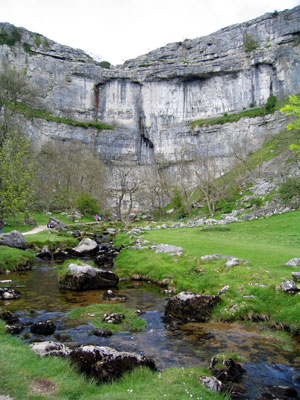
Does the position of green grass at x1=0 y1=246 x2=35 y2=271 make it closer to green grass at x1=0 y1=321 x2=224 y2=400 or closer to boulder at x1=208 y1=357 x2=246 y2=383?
green grass at x1=0 y1=321 x2=224 y2=400

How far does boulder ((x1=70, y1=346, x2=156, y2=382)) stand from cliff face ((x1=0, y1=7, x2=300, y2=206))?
71.9 metres

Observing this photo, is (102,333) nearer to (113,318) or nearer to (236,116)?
(113,318)

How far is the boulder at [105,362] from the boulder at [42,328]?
250cm

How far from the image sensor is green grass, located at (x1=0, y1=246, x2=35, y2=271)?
17.9 metres

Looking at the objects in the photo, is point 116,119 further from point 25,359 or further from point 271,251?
point 25,359

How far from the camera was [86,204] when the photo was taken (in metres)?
56.8

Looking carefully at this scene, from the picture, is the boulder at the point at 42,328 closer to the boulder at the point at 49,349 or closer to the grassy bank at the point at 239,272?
the boulder at the point at 49,349

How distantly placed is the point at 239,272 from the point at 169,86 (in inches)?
3438

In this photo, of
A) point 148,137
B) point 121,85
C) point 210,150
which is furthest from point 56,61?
point 210,150

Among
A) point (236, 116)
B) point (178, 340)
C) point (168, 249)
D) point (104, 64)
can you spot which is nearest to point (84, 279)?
point (168, 249)

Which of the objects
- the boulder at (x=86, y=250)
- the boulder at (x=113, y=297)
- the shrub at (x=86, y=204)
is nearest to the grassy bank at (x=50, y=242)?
the boulder at (x=86, y=250)

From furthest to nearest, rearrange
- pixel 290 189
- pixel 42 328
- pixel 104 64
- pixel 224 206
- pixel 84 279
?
pixel 104 64
pixel 224 206
pixel 290 189
pixel 84 279
pixel 42 328

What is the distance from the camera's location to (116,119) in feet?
305

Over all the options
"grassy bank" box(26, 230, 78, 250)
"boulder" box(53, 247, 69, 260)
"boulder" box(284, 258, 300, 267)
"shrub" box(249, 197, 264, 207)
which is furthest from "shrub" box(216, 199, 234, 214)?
"boulder" box(284, 258, 300, 267)
